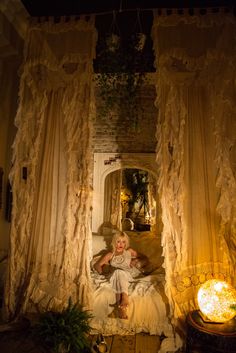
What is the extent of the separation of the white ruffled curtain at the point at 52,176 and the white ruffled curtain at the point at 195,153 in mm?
731

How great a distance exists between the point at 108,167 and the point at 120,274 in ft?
9.14

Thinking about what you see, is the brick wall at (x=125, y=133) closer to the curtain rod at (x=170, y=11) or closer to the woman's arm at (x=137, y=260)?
the curtain rod at (x=170, y=11)

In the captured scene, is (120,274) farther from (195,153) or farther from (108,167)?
(108,167)

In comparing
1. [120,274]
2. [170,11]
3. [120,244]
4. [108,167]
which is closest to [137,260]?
[120,244]

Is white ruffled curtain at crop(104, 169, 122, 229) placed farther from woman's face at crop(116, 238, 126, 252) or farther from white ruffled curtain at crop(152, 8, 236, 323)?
white ruffled curtain at crop(152, 8, 236, 323)

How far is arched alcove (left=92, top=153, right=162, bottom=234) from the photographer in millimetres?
4953

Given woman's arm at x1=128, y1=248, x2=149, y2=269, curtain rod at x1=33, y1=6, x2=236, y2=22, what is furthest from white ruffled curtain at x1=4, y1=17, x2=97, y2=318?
woman's arm at x1=128, y1=248, x2=149, y2=269

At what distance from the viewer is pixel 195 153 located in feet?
8.26

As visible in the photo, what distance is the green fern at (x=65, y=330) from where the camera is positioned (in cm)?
209

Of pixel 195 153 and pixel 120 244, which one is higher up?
pixel 195 153

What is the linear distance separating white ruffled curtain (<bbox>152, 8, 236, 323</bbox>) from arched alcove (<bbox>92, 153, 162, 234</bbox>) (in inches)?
95.3

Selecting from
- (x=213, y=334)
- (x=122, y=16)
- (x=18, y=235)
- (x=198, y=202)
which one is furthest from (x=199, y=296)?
(x=122, y=16)

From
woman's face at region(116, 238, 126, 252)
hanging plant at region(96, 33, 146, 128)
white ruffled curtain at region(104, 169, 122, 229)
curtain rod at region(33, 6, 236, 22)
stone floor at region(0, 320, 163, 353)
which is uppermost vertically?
curtain rod at region(33, 6, 236, 22)

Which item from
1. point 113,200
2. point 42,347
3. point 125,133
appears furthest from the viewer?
point 113,200
